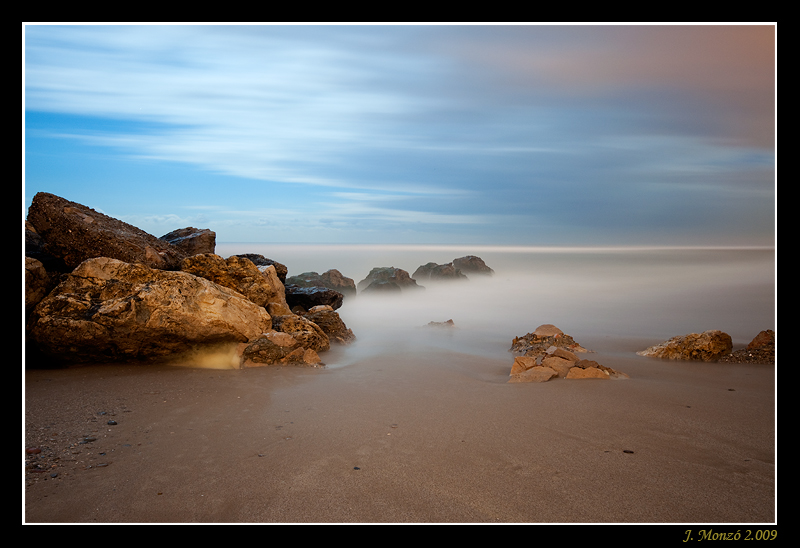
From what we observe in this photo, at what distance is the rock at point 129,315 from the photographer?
17.5 feet

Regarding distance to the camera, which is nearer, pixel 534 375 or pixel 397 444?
pixel 397 444

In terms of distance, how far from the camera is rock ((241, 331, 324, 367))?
6.02 metres

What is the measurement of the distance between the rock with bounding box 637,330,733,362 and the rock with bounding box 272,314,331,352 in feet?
16.9

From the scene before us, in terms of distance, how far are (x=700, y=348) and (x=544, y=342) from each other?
2.29m

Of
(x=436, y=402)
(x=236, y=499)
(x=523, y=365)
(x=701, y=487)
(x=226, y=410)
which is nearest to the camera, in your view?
(x=236, y=499)

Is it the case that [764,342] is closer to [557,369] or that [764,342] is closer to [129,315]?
[557,369]

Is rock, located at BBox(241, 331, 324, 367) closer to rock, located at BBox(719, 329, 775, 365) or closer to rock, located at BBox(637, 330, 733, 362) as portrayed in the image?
rock, located at BBox(637, 330, 733, 362)

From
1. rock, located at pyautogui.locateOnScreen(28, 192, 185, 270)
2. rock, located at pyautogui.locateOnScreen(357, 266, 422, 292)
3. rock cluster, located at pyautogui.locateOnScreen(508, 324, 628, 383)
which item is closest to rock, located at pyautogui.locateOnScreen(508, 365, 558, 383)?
rock cluster, located at pyautogui.locateOnScreen(508, 324, 628, 383)

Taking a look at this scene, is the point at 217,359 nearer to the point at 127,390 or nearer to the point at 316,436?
the point at 127,390

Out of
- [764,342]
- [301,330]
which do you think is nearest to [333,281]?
[301,330]

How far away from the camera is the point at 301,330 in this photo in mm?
7059

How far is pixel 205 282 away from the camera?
6.10m
